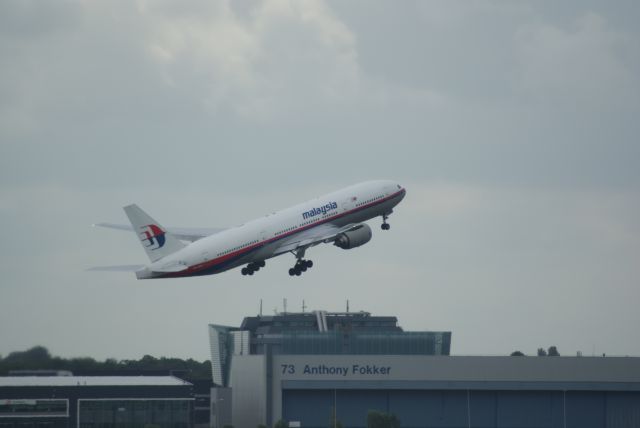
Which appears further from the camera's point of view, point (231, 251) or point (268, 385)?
point (268, 385)

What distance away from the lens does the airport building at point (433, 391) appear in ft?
468

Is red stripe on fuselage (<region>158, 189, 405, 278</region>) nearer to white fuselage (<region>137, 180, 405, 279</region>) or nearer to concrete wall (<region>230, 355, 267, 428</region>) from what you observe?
white fuselage (<region>137, 180, 405, 279</region>)

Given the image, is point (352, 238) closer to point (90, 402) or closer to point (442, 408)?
point (90, 402)

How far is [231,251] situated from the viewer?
4311 inches

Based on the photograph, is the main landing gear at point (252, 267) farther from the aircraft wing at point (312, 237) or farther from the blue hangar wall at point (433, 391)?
the blue hangar wall at point (433, 391)

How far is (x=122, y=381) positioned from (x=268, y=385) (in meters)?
22.2

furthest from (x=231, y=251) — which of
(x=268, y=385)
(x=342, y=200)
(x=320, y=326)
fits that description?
(x=320, y=326)

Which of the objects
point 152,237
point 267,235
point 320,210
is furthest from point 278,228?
point 152,237

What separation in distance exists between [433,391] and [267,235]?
125 feet

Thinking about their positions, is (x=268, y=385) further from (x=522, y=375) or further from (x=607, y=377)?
(x=607, y=377)

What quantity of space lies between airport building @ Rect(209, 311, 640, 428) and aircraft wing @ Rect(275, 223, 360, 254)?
27.3 m

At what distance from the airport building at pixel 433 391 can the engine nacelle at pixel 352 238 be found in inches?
996

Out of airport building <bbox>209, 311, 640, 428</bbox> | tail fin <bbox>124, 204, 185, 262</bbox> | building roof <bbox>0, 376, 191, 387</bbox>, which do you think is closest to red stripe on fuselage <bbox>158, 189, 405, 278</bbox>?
tail fin <bbox>124, 204, 185, 262</bbox>

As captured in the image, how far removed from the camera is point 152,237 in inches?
4289
